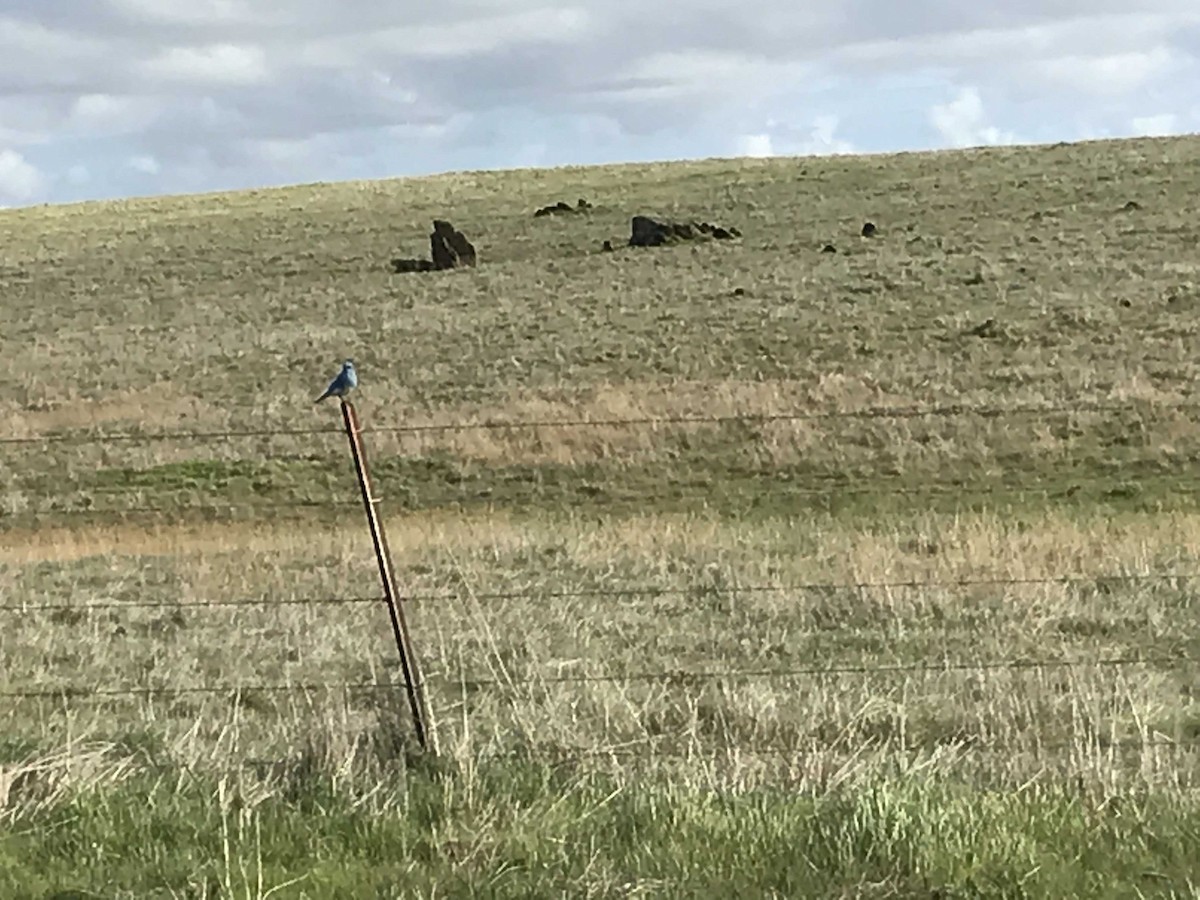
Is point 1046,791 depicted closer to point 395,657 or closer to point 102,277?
point 395,657

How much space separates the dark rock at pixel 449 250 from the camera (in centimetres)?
4459

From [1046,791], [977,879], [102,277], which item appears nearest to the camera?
[977,879]

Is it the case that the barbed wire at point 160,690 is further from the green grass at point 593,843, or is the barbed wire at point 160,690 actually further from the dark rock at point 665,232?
the dark rock at point 665,232

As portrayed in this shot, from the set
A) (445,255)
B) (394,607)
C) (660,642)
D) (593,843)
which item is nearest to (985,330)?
(445,255)

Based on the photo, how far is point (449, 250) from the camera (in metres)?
44.8

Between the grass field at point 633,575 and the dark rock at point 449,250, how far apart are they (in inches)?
35.6

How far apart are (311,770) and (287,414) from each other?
2038cm

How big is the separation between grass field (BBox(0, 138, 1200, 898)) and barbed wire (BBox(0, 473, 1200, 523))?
0.08m

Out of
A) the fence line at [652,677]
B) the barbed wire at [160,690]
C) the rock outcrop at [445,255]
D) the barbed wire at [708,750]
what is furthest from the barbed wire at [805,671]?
the rock outcrop at [445,255]

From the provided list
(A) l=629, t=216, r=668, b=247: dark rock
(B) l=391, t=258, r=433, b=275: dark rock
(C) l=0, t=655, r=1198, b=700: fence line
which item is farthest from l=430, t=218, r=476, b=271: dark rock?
(C) l=0, t=655, r=1198, b=700: fence line

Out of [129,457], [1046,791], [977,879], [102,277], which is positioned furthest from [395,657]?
[102,277]

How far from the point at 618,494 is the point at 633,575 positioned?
21.9 ft

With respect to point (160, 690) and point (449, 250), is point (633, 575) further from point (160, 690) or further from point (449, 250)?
point (449, 250)

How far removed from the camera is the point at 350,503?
20.7 meters
